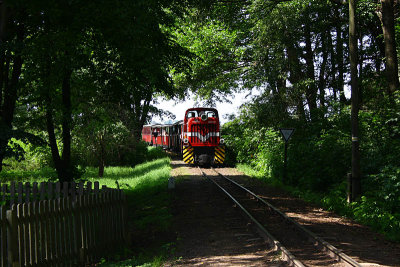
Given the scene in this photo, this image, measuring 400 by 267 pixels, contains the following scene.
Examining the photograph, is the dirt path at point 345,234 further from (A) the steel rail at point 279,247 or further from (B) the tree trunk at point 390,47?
(B) the tree trunk at point 390,47

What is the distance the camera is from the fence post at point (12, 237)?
5.52 meters

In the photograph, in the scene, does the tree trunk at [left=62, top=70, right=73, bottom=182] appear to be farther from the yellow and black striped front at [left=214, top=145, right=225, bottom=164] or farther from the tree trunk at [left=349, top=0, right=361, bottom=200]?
the yellow and black striped front at [left=214, top=145, right=225, bottom=164]

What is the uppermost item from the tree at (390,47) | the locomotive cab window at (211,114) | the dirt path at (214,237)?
the tree at (390,47)

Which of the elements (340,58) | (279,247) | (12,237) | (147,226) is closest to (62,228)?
(12,237)

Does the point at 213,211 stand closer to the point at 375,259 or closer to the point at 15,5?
the point at 375,259

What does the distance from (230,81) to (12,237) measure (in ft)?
78.9

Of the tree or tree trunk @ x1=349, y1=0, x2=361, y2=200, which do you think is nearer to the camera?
tree trunk @ x1=349, y1=0, x2=361, y2=200

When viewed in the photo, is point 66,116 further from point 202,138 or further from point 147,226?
point 202,138

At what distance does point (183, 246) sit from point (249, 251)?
4.51 ft

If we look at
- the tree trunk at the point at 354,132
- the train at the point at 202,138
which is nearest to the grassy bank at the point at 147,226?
the tree trunk at the point at 354,132

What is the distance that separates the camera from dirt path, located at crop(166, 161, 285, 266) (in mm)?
6828

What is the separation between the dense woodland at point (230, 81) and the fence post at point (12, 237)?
3.47 metres

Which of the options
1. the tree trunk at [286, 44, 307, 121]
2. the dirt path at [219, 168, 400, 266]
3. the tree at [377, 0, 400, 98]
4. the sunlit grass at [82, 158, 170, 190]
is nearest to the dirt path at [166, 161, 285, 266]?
the dirt path at [219, 168, 400, 266]

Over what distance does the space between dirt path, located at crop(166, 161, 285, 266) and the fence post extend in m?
2.42
